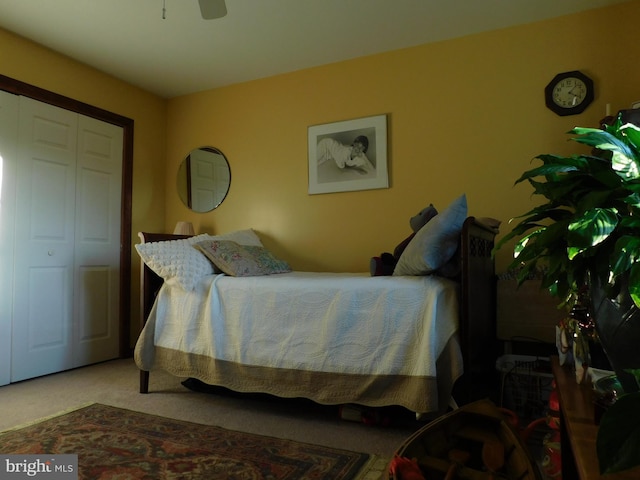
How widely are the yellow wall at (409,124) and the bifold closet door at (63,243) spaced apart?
76cm

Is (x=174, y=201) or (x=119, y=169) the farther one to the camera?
(x=174, y=201)

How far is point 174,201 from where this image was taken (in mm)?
3941

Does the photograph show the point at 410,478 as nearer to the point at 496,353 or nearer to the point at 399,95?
the point at 496,353

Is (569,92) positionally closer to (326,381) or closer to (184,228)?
(326,381)

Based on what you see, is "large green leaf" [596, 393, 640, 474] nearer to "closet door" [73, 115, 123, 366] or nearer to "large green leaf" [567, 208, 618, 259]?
"large green leaf" [567, 208, 618, 259]

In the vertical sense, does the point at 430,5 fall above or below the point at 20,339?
above

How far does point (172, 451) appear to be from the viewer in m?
1.62

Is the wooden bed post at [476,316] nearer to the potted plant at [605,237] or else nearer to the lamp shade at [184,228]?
the potted plant at [605,237]

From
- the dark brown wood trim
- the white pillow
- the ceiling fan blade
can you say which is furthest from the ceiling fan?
the dark brown wood trim

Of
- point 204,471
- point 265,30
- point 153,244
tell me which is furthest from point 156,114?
point 204,471

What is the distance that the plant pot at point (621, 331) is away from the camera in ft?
2.48

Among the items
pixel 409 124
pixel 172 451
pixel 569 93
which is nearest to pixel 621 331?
pixel 172 451

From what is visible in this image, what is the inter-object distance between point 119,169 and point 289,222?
1541mm

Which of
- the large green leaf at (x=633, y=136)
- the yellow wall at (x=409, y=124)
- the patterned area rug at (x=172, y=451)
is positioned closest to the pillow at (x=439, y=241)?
the patterned area rug at (x=172, y=451)
